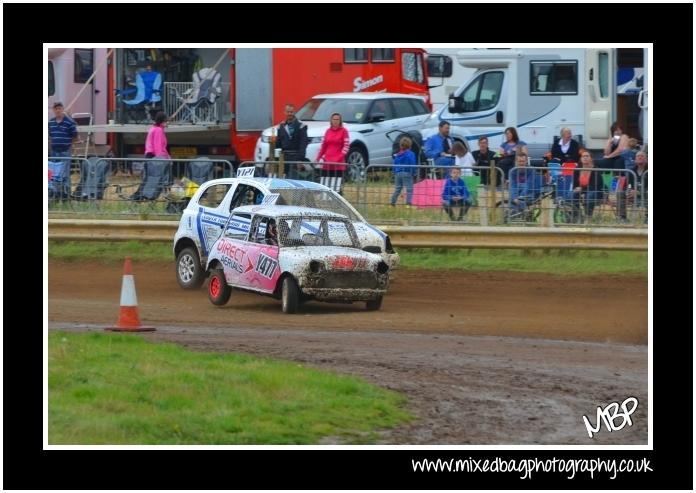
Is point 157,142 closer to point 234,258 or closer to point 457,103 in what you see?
point 234,258

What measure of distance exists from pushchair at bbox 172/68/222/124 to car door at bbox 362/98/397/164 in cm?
423

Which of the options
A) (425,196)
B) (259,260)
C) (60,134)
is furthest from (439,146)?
(259,260)

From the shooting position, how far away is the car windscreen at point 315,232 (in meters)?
16.0

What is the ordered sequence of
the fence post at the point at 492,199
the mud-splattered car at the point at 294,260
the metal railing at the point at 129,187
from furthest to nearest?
1. the metal railing at the point at 129,187
2. the fence post at the point at 492,199
3. the mud-splattered car at the point at 294,260

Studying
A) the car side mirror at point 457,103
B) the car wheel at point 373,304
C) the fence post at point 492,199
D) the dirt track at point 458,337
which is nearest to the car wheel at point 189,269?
the dirt track at point 458,337

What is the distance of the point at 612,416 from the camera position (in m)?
10.8

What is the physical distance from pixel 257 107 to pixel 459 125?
14.6 ft

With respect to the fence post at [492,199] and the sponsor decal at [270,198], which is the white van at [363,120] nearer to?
the fence post at [492,199]

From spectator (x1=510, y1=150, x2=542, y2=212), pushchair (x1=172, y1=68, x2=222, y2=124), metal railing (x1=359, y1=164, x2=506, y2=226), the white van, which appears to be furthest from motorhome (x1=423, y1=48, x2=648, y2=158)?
spectator (x1=510, y1=150, x2=542, y2=212)

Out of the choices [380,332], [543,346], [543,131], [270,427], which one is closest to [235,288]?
[380,332]

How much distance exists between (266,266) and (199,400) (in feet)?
17.8

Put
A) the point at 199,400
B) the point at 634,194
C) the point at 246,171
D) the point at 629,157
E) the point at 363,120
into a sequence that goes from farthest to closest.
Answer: the point at 363,120, the point at 629,157, the point at 246,171, the point at 634,194, the point at 199,400

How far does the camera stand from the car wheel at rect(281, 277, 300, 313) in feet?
51.4

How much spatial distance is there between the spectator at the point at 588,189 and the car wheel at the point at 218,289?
5587 millimetres
